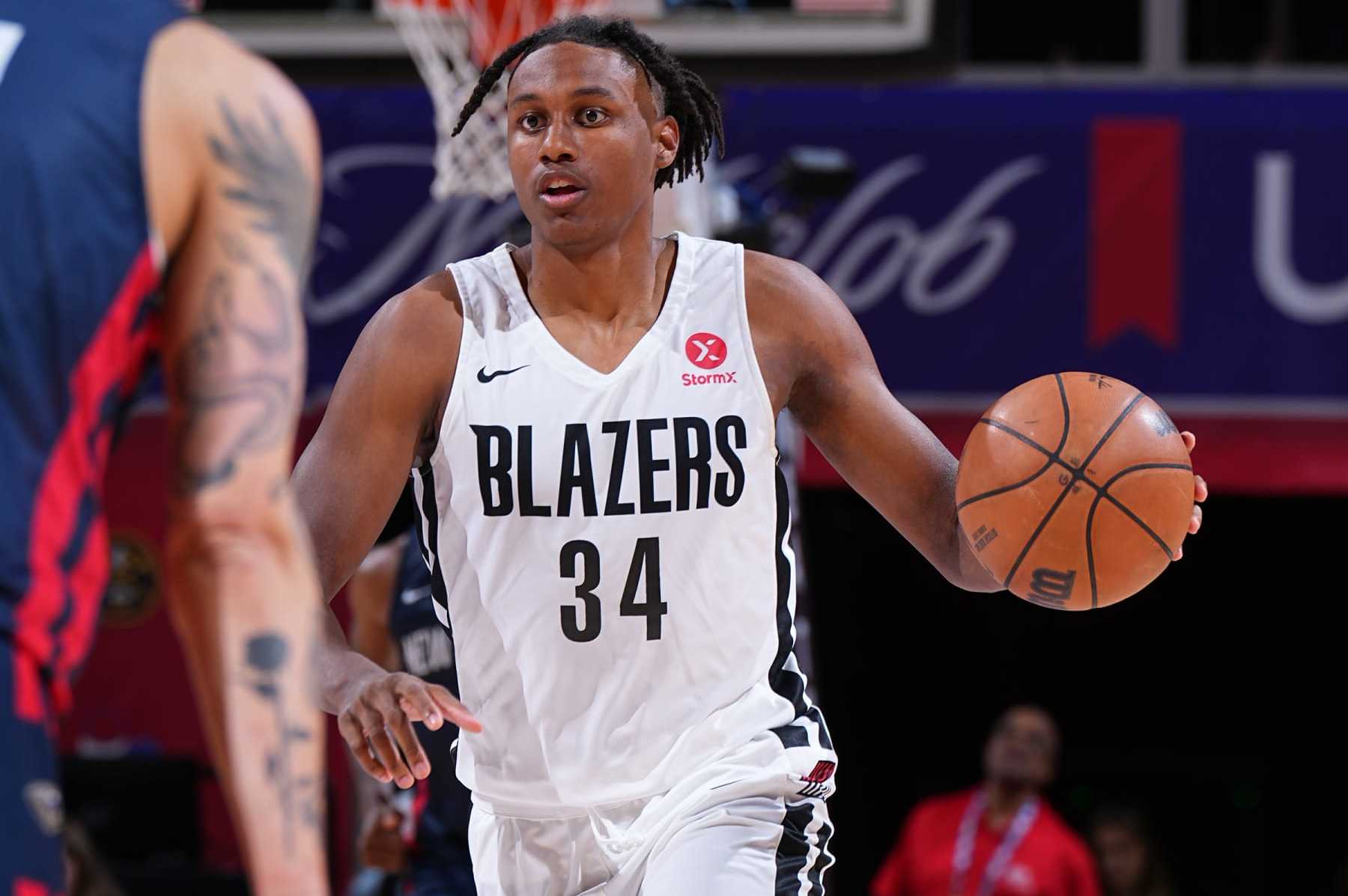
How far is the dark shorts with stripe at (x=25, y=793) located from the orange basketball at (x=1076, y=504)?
193 cm

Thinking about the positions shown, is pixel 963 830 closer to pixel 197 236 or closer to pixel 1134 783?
pixel 1134 783

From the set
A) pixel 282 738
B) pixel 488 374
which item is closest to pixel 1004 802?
pixel 488 374

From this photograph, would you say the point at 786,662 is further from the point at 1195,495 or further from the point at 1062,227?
the point at 1062,227

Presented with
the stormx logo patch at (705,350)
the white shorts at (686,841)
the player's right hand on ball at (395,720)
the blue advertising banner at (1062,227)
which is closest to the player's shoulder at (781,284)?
the stormx logo patch at (705,350)

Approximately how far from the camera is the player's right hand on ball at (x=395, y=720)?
9.77ft

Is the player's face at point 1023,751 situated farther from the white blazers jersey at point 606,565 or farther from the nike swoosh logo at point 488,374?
the nike swoosh logo at point 488,374

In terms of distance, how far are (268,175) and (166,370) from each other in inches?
10.0

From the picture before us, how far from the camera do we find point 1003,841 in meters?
8.29

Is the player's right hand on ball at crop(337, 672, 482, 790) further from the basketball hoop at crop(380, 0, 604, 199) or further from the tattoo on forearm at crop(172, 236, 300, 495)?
the basketball hoop at crop(380, 0, 604, 199)

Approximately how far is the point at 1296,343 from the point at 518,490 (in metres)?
5.51

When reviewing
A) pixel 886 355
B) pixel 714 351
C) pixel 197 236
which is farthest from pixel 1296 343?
pixel 197 236

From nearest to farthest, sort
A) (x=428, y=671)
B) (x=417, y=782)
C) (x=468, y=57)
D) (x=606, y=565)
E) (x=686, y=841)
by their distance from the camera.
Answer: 1. (x=686, y=841)
2. (x=606, y=565)
3. (x=428, y=671)
4. (x=417, y=782)
5. (x=468, y=57)

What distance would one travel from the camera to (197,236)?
2.21 m

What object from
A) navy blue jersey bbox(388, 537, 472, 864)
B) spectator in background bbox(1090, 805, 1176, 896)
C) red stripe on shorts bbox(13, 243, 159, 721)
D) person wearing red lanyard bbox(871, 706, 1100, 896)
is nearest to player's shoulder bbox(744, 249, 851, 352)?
navy blue jersey bbox(388, 537, 472, 864)
